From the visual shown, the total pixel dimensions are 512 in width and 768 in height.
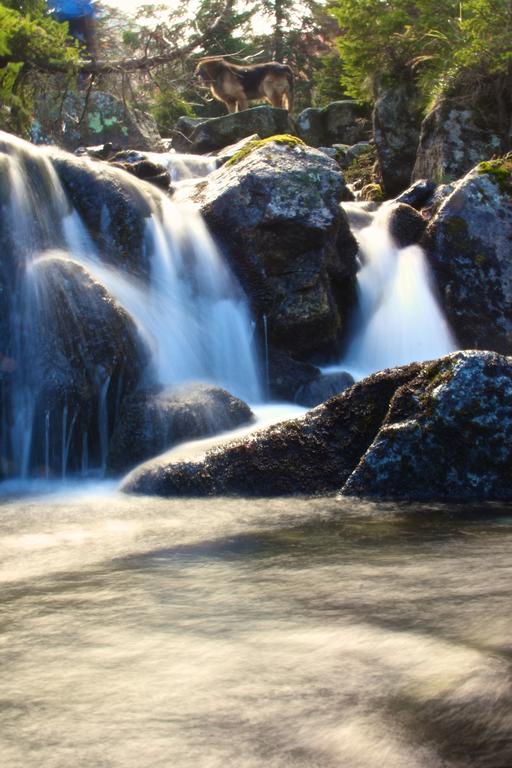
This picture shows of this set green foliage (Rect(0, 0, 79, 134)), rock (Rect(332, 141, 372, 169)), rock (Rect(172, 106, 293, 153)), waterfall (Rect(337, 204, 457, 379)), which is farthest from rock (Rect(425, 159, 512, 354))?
rock (Rect(172, 106, 293, 153))

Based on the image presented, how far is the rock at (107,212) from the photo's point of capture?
997 centimetres

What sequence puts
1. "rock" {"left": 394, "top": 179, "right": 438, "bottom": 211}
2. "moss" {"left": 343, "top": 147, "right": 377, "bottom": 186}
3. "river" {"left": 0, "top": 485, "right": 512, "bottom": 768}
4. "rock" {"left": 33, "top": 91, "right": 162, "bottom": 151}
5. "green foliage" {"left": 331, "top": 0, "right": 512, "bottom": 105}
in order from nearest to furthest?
1. "river" {"left": 0, "top": 485, "right": 512, "bottom": 768}
2. "rock" {"left": 394, "top": 179, "right": 438, "bottom": 211}
3. "green foliage" {"left": 331, "top": 0, "right": 512, "bottom": 105}
4. "moss" {"left": 343, "top": 147, "right": 377, "bottom": 186}
5. "rock" {"left": 33, "top": 91, "right": 162, "bottom": 151}

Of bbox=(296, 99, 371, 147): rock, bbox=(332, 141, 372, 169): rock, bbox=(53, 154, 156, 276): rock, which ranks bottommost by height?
bbox=(53, 154, 156, 276): rock

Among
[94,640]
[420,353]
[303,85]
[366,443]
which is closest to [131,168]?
[420,353]

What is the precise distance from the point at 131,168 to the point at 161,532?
8.83 metres

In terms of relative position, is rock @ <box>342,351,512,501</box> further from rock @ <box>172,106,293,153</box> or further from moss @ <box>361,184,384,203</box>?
rock @ <box>172,106,293,153</box>

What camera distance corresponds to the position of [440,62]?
17750 millimetres

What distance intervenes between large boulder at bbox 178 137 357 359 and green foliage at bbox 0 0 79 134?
457 centimetres

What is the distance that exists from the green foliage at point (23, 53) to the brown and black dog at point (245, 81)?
11.8 meters

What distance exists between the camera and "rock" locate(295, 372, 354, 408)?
31.8 ft

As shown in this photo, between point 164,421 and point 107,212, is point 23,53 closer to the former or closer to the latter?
point 107,212

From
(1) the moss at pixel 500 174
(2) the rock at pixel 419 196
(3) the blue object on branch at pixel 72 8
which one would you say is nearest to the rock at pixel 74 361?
(1) the moss at pixel 500 174

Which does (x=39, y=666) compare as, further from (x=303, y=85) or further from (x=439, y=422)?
(x=303, y=85)

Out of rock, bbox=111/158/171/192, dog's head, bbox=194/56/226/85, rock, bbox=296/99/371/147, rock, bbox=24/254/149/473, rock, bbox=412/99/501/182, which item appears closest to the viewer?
rock, bbox=24/254/149/473
